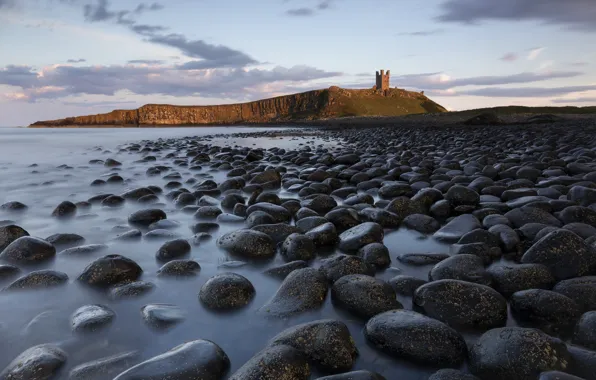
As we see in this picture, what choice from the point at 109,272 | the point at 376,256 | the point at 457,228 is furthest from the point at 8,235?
the point at 457,228

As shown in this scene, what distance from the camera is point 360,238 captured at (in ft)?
12.4

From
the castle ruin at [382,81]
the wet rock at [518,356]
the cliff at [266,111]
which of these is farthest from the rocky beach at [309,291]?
the castle ruin at [382,81]

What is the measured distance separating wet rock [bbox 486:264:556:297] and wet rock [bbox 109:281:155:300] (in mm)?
2672

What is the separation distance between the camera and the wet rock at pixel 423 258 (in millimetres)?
3396

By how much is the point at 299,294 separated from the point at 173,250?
1565 millimetres

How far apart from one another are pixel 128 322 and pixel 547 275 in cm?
302

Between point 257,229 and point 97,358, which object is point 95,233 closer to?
point 257,229

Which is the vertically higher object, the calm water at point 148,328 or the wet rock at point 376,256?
the wet rock at point 376,256

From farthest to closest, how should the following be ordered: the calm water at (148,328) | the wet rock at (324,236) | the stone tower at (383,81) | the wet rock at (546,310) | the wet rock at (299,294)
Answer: the stone tower at (383,81) → the wet rock at (324,236) → the wet rock at (299,294) → the wet rock at (546,310) → the calm water at (148,328)

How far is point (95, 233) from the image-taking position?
4422mm

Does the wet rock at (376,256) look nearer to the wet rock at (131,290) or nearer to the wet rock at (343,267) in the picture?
the wet rock at (343,267)

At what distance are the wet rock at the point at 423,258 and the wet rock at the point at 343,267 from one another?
466 mm

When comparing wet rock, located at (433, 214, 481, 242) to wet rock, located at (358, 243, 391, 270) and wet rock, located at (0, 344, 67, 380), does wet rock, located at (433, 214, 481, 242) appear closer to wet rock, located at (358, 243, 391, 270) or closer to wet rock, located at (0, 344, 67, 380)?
wet rock, located at (358, 243, 391, 270)

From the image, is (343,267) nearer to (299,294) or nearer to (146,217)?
(299,294)
